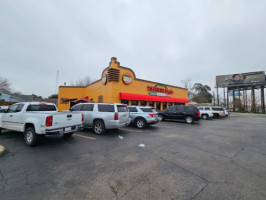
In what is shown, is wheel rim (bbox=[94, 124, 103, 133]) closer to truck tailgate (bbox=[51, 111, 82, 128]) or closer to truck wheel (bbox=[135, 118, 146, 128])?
truck tailgate (bbox=[51, 111, 82, 128])

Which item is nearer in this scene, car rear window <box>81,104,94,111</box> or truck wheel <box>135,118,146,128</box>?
car rear window <box>81,104,94,111</box>

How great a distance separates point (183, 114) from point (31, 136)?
11764 millimetres

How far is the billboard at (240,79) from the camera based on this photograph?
37828mm

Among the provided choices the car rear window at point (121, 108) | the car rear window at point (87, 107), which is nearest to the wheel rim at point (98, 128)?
the car rear window at point (87, 107)

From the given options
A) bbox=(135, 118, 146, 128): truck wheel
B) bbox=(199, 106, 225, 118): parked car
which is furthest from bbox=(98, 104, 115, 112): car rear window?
bbox=(199, 106, 225, 118): parked car

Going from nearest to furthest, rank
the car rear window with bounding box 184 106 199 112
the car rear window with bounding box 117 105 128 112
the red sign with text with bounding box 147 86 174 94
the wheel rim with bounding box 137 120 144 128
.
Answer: the car rear window with bounding box 117 105 128 112 < the wheel rim with bounding box 137 120 144 128 < the car rear window with bounding box 184 106 199 112 < the red sign with text with bounding box 147 86 174 94

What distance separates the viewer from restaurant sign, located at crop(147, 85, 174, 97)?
2038 cm

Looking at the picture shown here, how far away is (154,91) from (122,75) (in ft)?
23.4

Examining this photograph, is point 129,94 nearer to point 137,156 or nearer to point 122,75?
point 122,75

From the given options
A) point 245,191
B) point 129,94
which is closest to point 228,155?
point 245,191

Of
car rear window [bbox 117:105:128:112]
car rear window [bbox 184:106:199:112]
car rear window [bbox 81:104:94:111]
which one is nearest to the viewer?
car rear window [bbox 117:105:128:112]

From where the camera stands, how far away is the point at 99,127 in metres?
6.77

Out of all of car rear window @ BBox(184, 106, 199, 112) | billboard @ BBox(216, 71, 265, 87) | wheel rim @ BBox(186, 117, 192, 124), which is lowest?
wheel rim @ BBox(186, 117, 192, 124)

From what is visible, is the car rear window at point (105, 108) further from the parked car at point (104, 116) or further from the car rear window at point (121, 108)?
the car rear window at point (121, 108)
